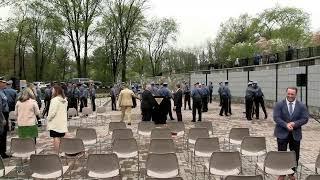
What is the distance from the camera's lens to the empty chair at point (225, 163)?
800 cm

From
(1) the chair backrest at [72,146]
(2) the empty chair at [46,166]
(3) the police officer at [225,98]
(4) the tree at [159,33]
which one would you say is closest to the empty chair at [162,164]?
(2) the empty chair at [46,166]

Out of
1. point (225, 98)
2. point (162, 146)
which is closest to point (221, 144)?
point (162, 146)

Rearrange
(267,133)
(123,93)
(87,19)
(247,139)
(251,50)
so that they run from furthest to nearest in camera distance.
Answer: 1. (251,50)
2. (87,19)
3. (123,93)
4. (267,133)
5. (247,139)

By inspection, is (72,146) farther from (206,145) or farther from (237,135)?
(237,135)

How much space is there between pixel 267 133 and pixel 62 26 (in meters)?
43.4

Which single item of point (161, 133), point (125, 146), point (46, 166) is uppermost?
point (161, 133)

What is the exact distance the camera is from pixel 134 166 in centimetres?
1090

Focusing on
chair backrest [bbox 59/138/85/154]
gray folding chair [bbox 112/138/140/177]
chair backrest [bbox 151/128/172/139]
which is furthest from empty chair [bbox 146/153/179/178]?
chair backrest [bbox 151/128/172/139]

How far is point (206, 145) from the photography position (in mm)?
9664

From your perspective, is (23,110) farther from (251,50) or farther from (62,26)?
(251,50)

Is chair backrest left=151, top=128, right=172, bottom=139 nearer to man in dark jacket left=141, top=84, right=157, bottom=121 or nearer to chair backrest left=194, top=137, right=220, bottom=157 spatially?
chair backrest left=194, top=137, right=220, bottom=157

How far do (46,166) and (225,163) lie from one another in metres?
2.94

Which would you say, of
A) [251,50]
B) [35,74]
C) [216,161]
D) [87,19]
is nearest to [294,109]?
[216,161]

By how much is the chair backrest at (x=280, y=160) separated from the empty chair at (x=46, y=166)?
11.2 feet
